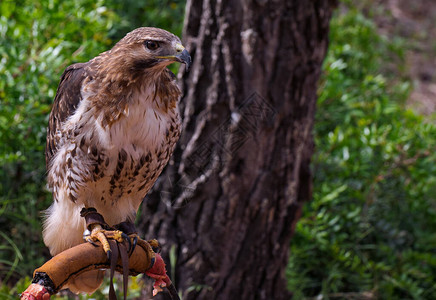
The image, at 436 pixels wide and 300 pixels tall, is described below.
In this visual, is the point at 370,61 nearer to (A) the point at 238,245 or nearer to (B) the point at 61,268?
(A) the point at 238,245

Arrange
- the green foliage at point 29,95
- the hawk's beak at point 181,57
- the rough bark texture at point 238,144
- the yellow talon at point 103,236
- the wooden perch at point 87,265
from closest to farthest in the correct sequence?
the wooden perch at point 87,265, the hawk's beak at point 181,57, the yellow talon at point 103,236, the rough bark texture at point 238,144, the green foliage at point 29,95

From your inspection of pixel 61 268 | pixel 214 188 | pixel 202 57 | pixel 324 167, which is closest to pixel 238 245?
pixel 214 188

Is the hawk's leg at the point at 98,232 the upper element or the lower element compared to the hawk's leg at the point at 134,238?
upper

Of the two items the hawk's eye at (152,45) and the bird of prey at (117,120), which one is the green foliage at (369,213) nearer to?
the bird of prey at (117,120)

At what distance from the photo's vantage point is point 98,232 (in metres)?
2.29

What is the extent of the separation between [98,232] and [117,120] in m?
0.47

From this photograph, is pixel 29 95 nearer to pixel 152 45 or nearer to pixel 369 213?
pixel 152 45

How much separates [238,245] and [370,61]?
137 inches

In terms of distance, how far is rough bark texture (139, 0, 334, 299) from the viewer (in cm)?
328

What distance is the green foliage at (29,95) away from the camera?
360 cm

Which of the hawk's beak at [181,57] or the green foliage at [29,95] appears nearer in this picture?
the hawk's beak at [181,57]

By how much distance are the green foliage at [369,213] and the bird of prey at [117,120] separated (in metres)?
2.09

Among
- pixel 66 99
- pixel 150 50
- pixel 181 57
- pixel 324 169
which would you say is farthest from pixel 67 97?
pixel 324 169

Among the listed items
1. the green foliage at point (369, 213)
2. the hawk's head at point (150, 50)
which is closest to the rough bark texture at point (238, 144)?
the green foliage at point (369, 213)
